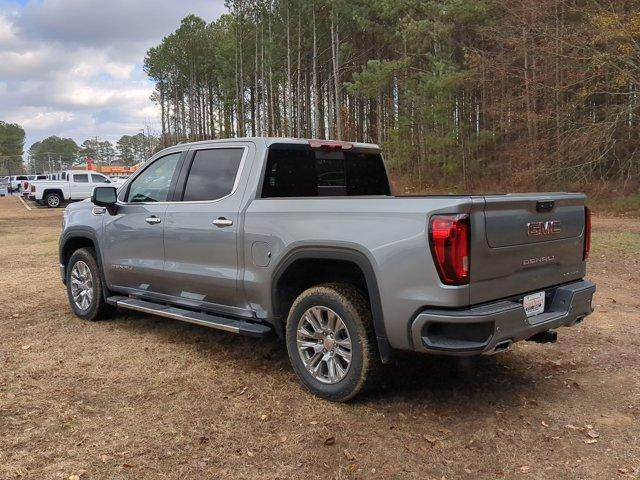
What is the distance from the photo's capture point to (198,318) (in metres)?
4.74

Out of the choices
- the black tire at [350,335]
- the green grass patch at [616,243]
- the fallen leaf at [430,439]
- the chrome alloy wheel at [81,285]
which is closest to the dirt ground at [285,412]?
the fallen leaf at [430,439]

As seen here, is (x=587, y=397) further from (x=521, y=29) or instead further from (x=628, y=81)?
(x=521, y=29)

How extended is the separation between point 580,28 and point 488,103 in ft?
22.5

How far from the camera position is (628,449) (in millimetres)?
3299

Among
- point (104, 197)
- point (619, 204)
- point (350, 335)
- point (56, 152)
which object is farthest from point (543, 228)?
point (56, 152)

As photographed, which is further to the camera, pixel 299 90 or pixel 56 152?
pixel 56 152

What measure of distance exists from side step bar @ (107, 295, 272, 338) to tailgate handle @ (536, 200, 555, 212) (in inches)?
83.7

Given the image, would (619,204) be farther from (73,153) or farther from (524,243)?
(73,153)

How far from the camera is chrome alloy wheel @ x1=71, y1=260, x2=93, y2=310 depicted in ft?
20.4

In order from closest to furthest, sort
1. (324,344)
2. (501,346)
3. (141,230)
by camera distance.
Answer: (501,346) < (324,344) < (141,230)

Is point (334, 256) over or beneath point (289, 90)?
beneath

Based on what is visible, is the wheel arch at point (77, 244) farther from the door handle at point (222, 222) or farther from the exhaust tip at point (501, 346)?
the exhaust tip at point (501, 346)

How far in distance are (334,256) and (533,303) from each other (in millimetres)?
1346

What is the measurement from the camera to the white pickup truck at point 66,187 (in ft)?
95.9
